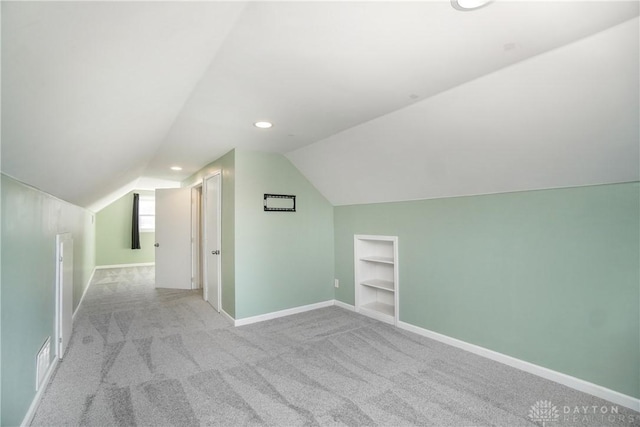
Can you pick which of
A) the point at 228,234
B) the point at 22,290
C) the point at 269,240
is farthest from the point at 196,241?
the point at 22,290

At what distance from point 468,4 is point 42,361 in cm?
349

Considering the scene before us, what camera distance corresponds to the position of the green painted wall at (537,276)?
2199 mm

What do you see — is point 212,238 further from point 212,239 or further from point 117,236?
point 117,236

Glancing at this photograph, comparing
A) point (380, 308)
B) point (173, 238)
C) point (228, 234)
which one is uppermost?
point (228, 234)

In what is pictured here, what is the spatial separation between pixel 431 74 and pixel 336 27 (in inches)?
31.2

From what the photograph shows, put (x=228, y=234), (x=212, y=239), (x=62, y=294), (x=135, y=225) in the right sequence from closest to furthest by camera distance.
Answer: (x=62, y=294), (x=228, y=234), (x=212, y=239), (x=135, y=225)

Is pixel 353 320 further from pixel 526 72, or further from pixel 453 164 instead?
pixel 526 72

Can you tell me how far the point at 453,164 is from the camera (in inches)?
113

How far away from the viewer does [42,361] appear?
2.33m

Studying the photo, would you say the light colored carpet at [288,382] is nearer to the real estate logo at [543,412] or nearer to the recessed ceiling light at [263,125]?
the real estate logo at [543,412]

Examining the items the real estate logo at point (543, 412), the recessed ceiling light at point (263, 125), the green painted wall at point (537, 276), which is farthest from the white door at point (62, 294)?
the real estate logo at point (543, 412)

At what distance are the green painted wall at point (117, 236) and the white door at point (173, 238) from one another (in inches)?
106

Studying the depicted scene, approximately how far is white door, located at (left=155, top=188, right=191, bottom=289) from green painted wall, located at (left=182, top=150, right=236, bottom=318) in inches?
81.5

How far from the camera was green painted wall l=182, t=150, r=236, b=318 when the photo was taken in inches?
156
